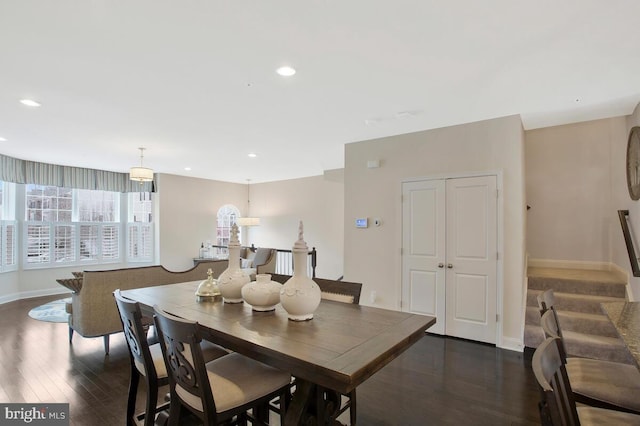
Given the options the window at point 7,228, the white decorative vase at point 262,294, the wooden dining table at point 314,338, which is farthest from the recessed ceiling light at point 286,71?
the window at point 7,228

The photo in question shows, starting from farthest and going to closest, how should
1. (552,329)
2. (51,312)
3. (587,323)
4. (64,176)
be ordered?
(64,176), (51,312), (587,323), (552,329)

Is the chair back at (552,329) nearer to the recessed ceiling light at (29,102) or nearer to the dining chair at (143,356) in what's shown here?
the dining chair at (143,356)

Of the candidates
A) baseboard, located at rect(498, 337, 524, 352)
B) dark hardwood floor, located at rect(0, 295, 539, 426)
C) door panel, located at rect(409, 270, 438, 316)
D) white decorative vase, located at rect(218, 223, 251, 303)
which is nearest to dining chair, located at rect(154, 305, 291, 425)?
white decorative vase, located at rect(218, 223, 251, 303)

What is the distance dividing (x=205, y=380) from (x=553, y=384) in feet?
4.33

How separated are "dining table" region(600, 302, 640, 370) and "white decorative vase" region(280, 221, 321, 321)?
1335 mm

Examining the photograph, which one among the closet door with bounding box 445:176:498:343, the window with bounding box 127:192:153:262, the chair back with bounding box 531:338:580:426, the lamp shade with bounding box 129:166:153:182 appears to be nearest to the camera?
the chair back with bounding box 531:338:580:426

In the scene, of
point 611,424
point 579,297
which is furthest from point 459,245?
point 611,424

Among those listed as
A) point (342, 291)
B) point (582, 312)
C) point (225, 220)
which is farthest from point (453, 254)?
point (225, 220)

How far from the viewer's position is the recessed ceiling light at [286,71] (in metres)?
2.63

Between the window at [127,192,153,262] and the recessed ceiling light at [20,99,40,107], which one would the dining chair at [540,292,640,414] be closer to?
→ the recessed ceiling light at [20,99,40,107]

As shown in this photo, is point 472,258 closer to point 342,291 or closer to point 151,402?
point 342,291

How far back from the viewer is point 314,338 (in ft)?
4.91

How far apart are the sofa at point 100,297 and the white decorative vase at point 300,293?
9.23 ft

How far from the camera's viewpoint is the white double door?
12.7 ft
